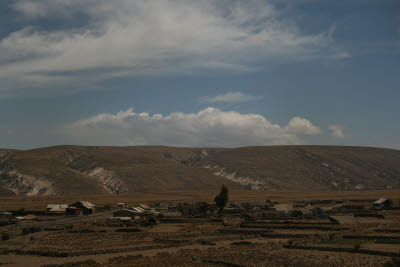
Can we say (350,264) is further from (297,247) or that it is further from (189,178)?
(189,178)

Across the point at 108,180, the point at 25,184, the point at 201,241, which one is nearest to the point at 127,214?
the point at 201,241

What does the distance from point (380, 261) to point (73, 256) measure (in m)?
21.7

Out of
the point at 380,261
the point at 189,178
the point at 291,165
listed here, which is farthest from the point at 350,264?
Result: the point at 291,165

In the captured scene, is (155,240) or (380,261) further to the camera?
(155,240)

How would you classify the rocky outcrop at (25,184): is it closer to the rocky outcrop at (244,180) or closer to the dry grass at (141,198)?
the dry grass at (141,198)

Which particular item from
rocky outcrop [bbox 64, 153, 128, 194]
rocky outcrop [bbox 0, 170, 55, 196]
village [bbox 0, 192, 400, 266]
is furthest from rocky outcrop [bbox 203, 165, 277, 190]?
village [bbox 0, 192, 400, 266]

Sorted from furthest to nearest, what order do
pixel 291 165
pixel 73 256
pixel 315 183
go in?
1. pixel 291 165
2. pixel 315 183
3. pixel 73 256

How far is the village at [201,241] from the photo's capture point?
3194cm

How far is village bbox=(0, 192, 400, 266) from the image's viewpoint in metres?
31.9

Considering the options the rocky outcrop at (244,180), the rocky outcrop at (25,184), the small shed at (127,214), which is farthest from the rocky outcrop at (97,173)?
the small shed at (127,214)

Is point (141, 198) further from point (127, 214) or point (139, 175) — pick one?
point (127, 214)

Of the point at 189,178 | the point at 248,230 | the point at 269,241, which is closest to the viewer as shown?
the point at 269,241

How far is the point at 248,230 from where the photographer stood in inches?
1871

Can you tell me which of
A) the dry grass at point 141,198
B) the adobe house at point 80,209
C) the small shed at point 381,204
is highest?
the small shed at point 381,204
